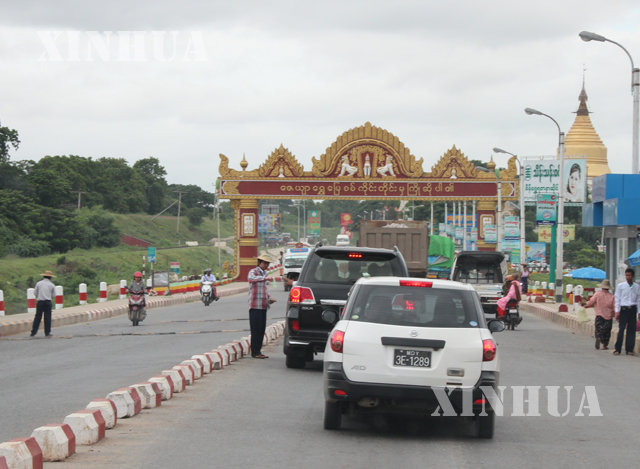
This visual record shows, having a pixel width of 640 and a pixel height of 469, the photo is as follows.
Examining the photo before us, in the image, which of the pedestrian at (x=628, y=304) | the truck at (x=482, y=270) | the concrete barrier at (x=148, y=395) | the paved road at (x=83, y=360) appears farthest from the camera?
the truck at (x=482, y=270)

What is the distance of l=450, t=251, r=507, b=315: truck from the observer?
27294mm

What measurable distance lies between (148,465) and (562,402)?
6038mm

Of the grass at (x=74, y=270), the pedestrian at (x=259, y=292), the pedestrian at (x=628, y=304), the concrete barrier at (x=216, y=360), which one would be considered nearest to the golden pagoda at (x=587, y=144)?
the grass at (x=74, y=270)

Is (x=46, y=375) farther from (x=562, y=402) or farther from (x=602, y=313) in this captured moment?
(x=602, y=313)

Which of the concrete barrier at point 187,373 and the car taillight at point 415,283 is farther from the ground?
the car taillight at point 415,283

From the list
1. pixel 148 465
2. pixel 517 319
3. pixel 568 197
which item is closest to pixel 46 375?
pixel 148 465

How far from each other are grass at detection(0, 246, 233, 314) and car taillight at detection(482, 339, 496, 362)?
28124 mm

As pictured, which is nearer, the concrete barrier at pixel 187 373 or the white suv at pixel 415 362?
the white suv at pixel 415 362

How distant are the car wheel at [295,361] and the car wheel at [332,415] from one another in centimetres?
504

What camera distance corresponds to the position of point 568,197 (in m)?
71.9

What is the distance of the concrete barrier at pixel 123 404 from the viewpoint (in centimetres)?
850

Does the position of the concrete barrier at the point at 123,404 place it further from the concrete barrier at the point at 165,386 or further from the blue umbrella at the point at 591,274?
the blue umbrella at the point at 591,274

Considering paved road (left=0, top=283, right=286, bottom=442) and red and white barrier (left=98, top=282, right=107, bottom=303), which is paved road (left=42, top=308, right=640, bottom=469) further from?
red and white barrier (left=98, top=282, right=107, bottom=303)

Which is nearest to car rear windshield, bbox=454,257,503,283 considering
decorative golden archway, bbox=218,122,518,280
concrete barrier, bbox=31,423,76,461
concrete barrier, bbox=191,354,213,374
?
concrete barrier, bbox=191,354,213,374
